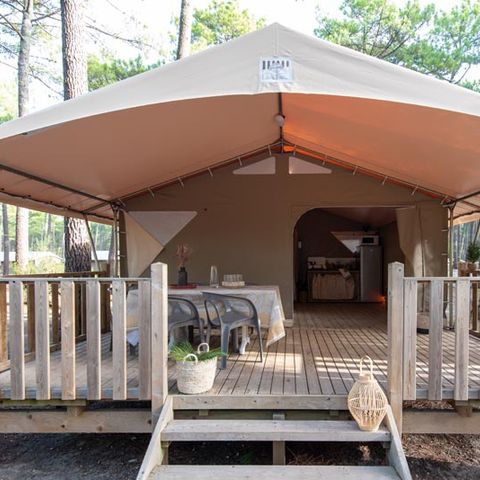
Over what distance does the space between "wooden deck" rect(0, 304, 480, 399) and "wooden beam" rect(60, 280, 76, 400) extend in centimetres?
10

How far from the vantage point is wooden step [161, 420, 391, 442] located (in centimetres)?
262

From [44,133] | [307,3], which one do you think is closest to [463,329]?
[44,133]

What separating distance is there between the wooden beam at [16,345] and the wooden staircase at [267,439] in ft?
3.55

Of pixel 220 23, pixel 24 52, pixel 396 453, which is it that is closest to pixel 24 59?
pixel 24 52

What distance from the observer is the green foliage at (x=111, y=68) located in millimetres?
10547

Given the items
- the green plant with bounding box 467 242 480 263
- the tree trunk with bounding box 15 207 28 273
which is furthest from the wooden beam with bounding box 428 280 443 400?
the tree trunk with bounding box 15 207 28 273

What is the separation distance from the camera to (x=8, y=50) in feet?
37.8

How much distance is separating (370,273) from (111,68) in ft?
27.2

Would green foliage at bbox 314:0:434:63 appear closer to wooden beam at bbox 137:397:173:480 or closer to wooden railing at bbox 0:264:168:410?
wooden railing at bbox 0:264:168:410

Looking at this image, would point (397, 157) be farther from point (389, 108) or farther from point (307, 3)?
point (307, 3)

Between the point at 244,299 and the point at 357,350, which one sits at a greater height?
the point at 244,299

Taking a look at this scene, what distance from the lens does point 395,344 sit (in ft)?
9.08

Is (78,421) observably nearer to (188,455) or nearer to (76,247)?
(188,455)

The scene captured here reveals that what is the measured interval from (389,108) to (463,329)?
166 cm
